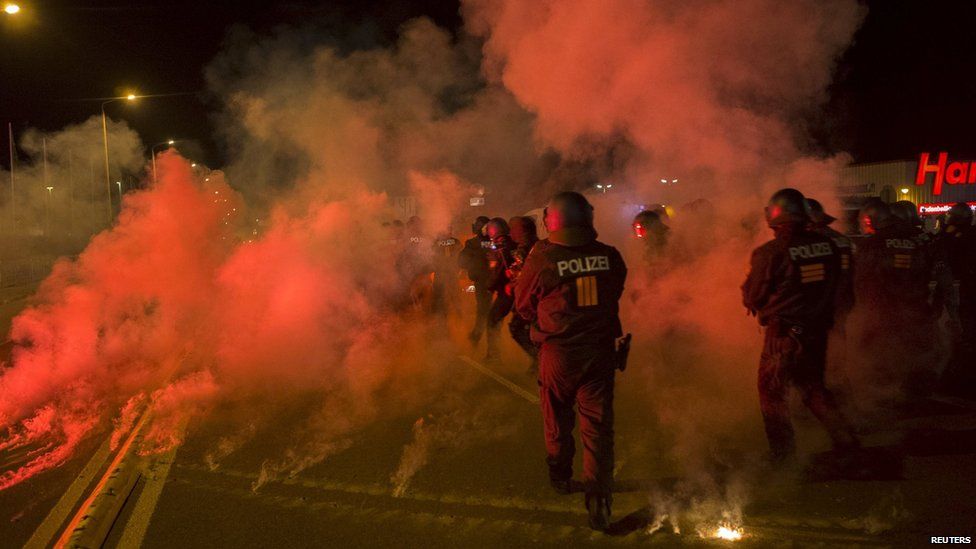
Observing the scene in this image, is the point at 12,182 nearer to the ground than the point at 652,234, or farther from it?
farther from it

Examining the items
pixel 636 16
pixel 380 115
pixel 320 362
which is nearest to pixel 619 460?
pixel 636 16

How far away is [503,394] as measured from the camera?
6.50 metres

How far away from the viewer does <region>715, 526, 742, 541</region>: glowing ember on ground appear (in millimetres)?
3496

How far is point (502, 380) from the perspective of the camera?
7043 mm

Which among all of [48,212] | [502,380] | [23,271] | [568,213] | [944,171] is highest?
[48,212]

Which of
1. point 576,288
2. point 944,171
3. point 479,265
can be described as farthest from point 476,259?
point 944,171

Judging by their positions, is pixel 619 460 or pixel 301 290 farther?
pixel 301 290

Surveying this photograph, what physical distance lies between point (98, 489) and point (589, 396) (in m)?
3.29

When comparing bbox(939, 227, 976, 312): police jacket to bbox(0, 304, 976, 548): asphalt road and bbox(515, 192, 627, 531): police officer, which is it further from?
bbox(515, 192, 627, 531): police officer

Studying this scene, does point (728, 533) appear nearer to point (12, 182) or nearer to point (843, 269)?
point (843, 269)

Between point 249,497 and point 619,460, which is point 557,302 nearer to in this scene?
point 619,460

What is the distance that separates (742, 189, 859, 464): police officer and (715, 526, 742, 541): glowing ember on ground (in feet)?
2.80

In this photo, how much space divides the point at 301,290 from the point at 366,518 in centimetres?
589

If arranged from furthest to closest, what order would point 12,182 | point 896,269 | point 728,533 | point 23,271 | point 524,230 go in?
point 12,182 → point 23,271 → point 524,230 → point 896,269 → point 728,533
